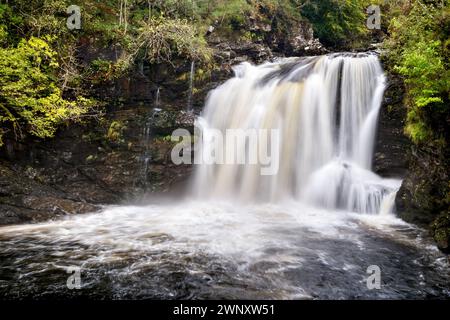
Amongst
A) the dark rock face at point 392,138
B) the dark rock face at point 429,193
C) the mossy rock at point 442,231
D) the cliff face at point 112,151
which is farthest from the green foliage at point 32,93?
the mossy rock at point 442,231

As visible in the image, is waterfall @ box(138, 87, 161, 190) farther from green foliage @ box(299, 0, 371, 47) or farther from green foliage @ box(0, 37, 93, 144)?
green foliage @ box(299, 0, 371, 47)

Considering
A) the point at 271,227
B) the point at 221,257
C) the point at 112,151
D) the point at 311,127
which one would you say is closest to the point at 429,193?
the point at 271,227

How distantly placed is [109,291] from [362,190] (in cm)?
691

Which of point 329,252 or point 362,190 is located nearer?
point 329,252

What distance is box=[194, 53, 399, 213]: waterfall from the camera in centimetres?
990

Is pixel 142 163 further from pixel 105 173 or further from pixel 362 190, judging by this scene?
pixel 362 190

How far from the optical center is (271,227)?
8.10 meters

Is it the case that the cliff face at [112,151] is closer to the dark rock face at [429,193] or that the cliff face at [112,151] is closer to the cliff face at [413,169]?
the cliff face at [413,169]

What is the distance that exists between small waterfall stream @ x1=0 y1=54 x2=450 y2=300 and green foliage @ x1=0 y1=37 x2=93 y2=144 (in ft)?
8.65

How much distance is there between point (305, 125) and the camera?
10836mm

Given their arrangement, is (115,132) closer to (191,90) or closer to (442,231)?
(191,90)

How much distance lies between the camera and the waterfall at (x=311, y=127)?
990cm

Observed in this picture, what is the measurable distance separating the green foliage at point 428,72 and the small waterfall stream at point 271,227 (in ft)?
6.74
